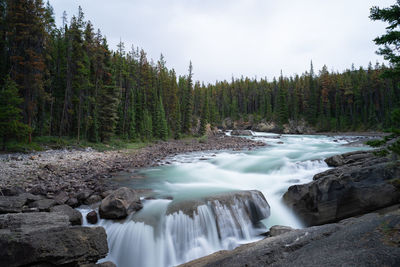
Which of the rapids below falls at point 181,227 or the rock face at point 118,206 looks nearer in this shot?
the rapids below falls at point 181,227

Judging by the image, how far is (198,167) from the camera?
17.7 m

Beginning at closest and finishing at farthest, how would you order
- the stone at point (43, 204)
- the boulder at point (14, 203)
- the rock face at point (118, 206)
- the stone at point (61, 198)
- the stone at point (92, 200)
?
1. the boulder at point (14, 203)
2. the stone at point (43, 204)
3. the rock face at point (118, 206)
4. the stone at point (61, 198)
5. the stone at point (92, 200)

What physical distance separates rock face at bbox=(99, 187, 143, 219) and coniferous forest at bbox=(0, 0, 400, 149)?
833cm

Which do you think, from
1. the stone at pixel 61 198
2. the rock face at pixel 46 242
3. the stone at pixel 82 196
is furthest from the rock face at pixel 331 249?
the stone at pixel 61 198

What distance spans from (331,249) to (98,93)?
1223 inches

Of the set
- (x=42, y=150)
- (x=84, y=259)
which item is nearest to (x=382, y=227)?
(x=84, y=259)

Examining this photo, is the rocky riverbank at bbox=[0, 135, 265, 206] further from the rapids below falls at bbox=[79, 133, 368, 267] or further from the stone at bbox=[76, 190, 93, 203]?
the rapids below falls at bbox=[79, 133, 368, 267]

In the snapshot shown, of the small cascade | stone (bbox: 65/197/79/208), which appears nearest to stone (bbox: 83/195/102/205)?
stone (bbox: 65/197/79/208)

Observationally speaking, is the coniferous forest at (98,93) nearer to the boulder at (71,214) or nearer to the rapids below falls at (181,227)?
the rapids below falls at (181,227)

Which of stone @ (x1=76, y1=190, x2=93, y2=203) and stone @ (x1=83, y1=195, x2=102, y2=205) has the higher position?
stone @ (x1=76, y1=190, x2=93, y2=203)

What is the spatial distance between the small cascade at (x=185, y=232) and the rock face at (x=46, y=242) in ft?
4.55

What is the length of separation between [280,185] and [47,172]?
14.5 m

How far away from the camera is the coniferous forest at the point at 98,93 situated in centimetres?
1992

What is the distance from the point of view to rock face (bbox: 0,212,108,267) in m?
4.59
